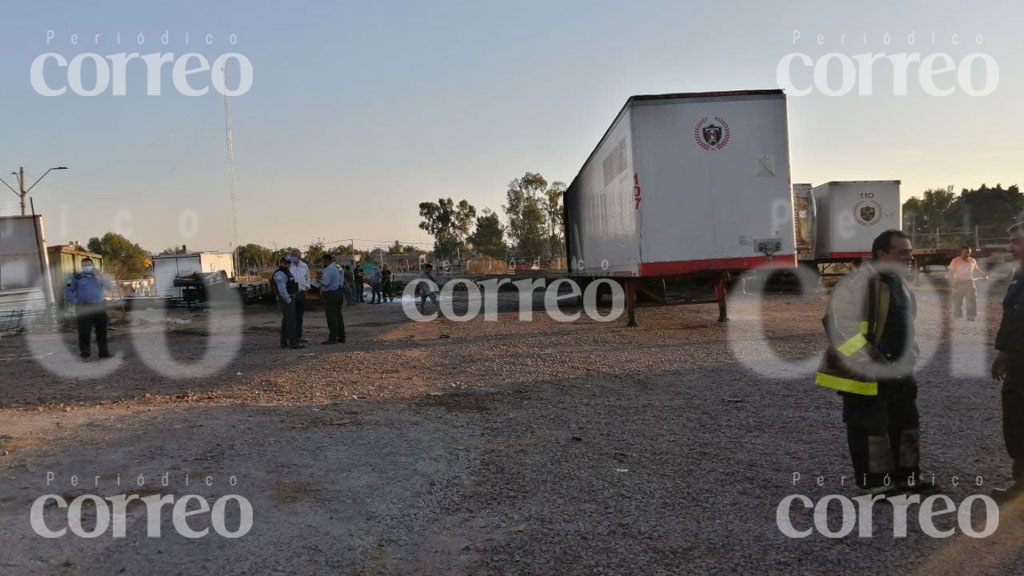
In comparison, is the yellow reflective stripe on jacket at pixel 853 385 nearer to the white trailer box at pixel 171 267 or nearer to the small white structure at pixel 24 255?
the small white structure at pixel 24 255

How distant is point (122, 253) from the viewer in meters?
71.4

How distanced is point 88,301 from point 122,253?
67038 mm

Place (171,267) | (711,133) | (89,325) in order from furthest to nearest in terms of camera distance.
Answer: (171,267) → (711,133) → (89,325)

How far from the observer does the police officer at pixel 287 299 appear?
1273 cm

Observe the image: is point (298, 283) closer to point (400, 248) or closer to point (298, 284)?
point (298, 284)

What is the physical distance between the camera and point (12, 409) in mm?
7945

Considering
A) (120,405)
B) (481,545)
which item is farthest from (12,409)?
(481,545)

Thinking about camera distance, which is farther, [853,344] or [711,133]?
[711,133]

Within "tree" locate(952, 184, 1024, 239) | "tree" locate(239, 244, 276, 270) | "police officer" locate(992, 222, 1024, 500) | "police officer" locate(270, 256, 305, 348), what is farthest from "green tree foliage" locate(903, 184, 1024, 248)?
"tree" locate(239, 244, 276, 270)

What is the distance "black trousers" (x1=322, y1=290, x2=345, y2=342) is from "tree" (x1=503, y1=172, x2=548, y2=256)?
58.9 metres

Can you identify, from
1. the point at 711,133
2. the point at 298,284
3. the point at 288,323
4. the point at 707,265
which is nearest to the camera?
the point at 711,133

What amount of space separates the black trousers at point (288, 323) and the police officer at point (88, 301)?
2.84 m

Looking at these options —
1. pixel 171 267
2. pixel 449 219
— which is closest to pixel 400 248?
pixel 449 219

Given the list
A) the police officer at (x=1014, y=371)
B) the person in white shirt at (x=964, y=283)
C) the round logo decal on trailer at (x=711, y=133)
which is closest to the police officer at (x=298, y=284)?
the round logo decal on trailer at (x=711, y=133)
